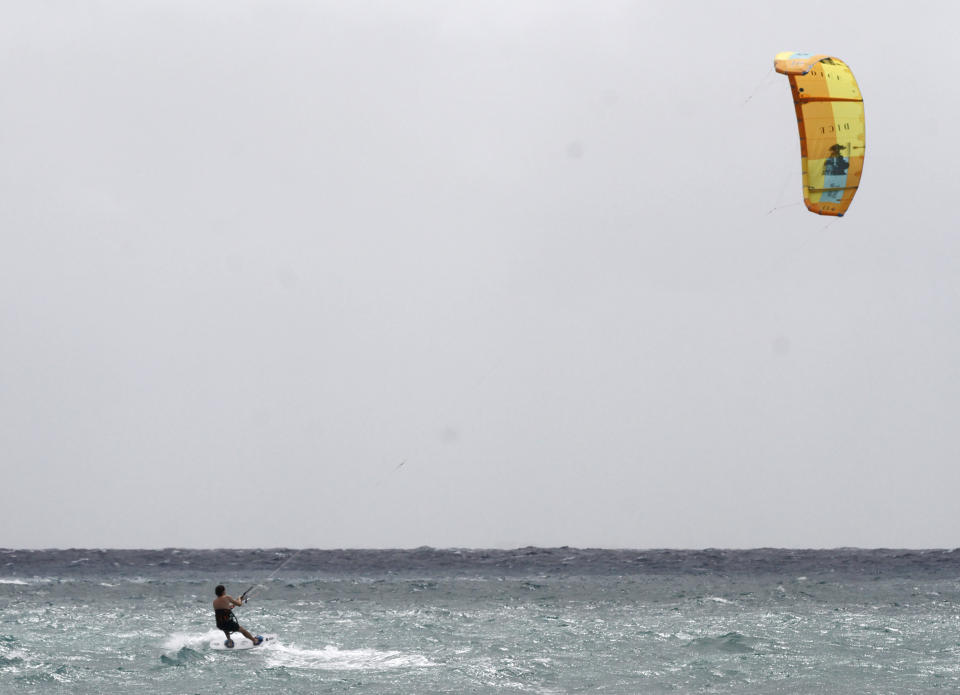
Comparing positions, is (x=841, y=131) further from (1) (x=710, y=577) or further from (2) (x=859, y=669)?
(1) (x=710, y=577)

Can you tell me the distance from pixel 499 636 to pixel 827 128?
14.6 m

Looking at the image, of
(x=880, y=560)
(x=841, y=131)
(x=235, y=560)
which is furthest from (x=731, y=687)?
(x=235, y=560)

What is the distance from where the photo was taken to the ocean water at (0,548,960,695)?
69.7ft

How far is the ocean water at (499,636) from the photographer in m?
21.2

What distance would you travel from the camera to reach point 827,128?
75.3 ft

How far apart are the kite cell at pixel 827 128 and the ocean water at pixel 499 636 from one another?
9838 millimetres

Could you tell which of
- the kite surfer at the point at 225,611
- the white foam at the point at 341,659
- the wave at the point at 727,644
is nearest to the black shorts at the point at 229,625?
the kite surfer at the point at 225,611

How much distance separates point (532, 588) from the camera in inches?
1946

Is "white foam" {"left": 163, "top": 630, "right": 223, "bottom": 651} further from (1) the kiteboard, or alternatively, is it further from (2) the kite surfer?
(2) the kite surfer

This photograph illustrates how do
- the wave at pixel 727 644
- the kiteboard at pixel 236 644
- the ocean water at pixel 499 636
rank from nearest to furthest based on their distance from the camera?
the ocean water at pixel 499 636, the kiteboard at pixel 236 644, the wave at pixel 727 644

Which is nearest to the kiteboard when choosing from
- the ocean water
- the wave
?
the ocean water

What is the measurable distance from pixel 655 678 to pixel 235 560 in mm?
74598

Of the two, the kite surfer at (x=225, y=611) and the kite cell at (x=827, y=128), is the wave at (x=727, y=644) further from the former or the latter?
the kite surfer at (x=225, y=611)

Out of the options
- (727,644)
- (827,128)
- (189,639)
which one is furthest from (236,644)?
(827,128)
